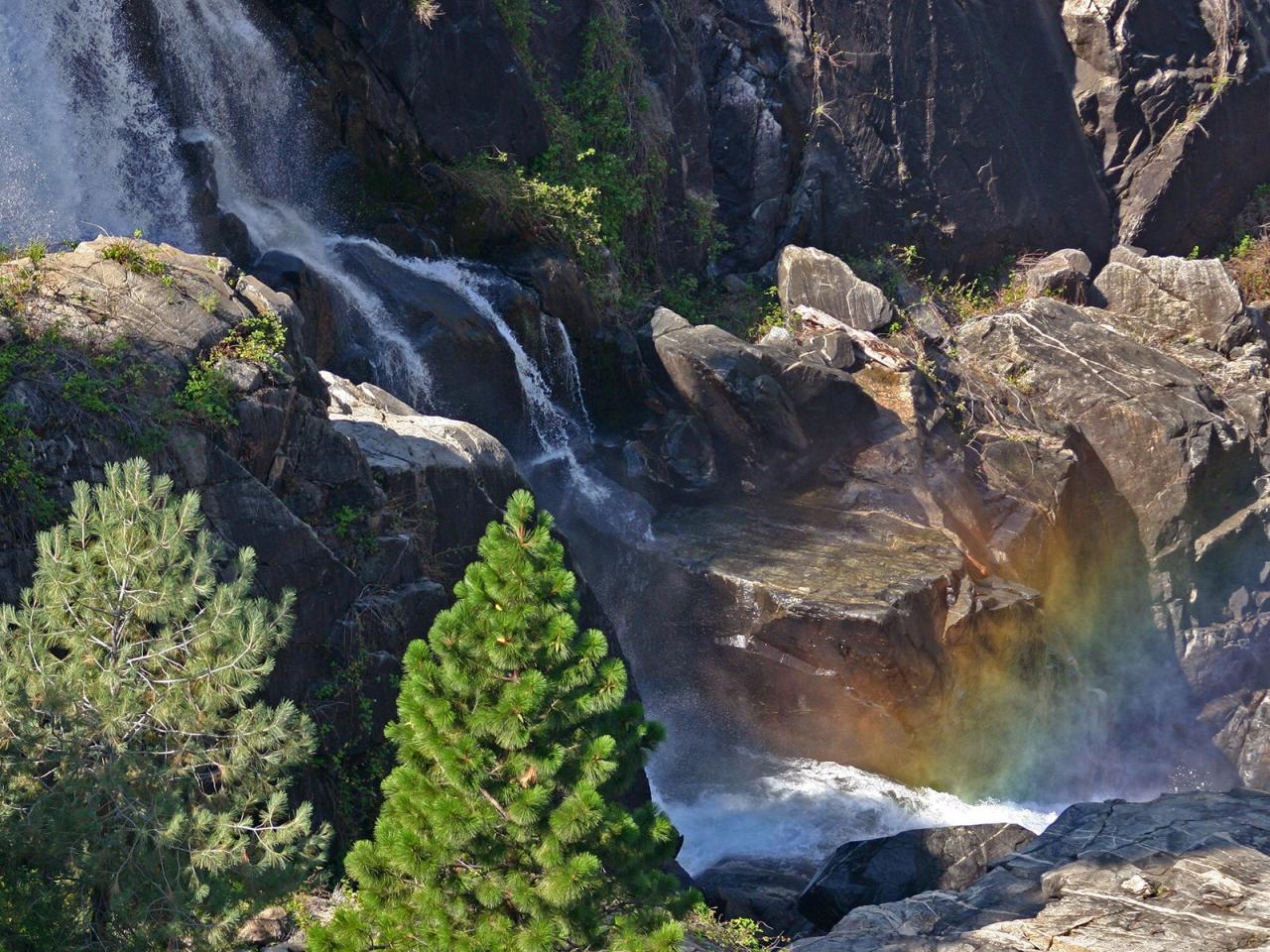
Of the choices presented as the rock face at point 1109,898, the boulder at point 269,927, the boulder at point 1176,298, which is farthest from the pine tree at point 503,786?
the boulder at point 1176,298

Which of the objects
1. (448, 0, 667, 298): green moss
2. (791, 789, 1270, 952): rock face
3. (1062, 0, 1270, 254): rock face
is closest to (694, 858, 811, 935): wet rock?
(791, 789, 1270, 952): rock face

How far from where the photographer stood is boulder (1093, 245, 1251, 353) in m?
21.8

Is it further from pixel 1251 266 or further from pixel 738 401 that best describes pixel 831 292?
pixel 1251 266

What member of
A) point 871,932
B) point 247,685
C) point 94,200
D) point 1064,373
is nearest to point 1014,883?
point 871,932

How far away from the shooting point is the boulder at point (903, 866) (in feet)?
38.9

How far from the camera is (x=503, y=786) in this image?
6.79 meters

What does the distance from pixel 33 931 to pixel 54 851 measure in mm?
558

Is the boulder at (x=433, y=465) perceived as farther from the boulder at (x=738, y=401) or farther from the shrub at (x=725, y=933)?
the boulder at (x=738, y=401)

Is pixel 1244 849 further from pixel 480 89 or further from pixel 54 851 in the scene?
pixel 480 89

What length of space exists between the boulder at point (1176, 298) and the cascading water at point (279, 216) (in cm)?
1094

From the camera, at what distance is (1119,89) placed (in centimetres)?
2566

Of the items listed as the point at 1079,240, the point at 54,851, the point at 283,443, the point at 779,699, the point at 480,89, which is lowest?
the point at 779,699

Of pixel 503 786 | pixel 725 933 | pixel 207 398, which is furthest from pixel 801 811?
pixel 207 398

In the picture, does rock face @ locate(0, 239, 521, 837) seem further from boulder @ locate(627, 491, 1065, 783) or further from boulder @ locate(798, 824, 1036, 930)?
boulder @ locate(798, 824, 1036, 930)
